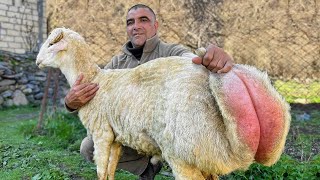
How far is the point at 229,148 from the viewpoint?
6.25 feet

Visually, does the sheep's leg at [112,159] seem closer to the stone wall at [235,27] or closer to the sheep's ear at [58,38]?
the sheep's ear at [58,38]

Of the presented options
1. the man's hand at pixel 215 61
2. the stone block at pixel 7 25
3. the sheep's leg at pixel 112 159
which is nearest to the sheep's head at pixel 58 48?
the sheep's leg at pixel 112 159

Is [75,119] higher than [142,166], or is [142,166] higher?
[142,166]

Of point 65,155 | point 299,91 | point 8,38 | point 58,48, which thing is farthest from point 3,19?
point 58,48

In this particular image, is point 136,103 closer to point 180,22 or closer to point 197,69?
point 197,69

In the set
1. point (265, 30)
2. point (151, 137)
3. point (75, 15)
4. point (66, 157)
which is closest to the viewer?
point (151, 137)

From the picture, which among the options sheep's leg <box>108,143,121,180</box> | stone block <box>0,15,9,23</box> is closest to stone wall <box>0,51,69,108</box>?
stone block <box>0,15,9,23</box>

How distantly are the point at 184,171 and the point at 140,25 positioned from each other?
4.87 ft

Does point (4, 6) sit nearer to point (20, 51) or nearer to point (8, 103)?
point (20, 51)

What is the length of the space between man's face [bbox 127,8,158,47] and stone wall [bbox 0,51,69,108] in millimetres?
8400

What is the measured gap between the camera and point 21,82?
11508 mm

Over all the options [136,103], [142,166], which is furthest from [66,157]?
[136,103]

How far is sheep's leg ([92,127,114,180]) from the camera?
2.58 metres

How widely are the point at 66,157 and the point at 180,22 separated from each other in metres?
7.77
